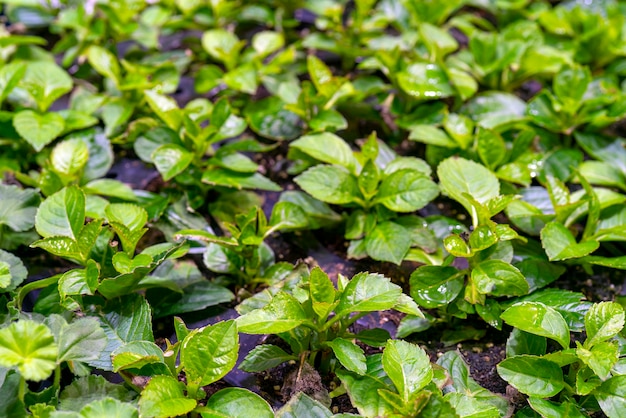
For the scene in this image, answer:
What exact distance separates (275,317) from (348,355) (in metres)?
0.15

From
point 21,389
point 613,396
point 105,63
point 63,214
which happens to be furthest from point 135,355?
point 105,63

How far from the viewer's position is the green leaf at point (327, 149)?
160cm

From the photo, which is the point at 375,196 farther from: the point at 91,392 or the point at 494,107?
the point at 91,392

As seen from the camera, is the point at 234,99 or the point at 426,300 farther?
the point at 234,99

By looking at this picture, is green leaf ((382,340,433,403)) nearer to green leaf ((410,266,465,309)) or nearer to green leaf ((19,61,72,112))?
green leaf ((410,266,465,309))

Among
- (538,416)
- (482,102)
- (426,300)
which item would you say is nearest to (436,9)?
(482,102)

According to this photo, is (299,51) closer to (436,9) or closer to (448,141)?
(436,9)

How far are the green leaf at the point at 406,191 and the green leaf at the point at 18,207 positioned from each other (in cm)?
80

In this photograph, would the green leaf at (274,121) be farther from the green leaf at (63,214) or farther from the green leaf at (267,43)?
the green leaf at (63,214)

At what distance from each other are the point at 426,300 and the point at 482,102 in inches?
31.5

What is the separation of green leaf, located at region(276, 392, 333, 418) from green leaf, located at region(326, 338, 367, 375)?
88 millimetres

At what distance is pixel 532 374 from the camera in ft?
3.96

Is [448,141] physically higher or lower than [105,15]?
lower

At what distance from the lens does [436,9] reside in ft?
7.16
